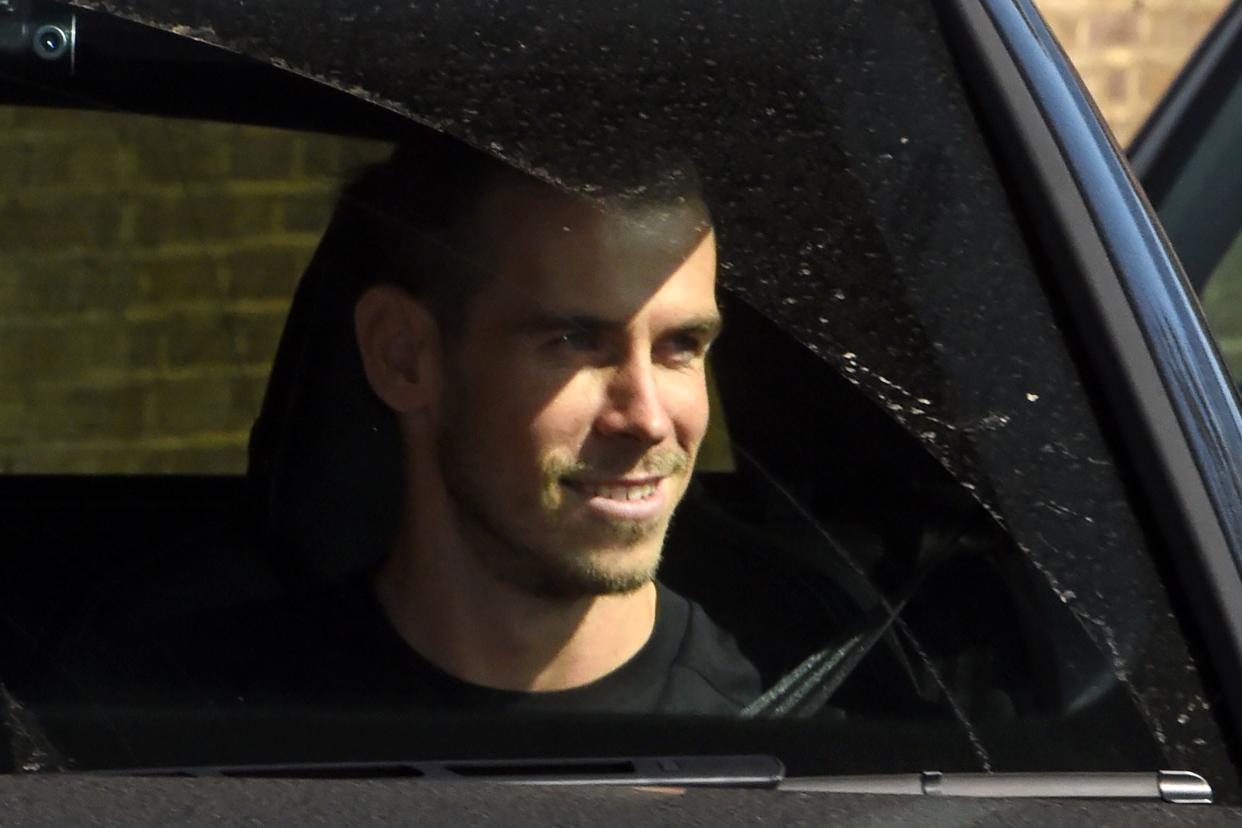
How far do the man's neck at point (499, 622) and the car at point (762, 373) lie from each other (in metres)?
0.03

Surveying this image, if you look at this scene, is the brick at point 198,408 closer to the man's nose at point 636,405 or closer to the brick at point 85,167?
the brick at point 85,167

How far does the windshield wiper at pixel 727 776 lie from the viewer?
1.41 m

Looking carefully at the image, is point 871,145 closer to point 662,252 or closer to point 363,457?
point 662,252

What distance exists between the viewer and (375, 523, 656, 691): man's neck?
148 cm

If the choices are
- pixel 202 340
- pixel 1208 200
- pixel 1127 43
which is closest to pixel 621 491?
pixel 202 340

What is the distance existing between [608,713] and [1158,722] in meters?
0.37

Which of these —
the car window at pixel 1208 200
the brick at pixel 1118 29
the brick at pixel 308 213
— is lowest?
the brick at pixel 1118 29

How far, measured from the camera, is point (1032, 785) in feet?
4.76

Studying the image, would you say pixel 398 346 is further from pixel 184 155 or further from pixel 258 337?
pixel 184 155

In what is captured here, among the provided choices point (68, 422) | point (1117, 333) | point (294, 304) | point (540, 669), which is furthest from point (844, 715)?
point (68, 422)

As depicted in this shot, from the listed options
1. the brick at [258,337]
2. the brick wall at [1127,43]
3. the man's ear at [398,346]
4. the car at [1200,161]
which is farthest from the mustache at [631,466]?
the brick wall at [1127,43]

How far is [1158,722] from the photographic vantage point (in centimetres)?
148

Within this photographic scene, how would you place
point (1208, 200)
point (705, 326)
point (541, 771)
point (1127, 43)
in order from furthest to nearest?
point (1127, 43) → point (1208, 200) → point (705, 326) → point (541, 771)

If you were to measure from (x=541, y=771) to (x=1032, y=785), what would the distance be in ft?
1.07
